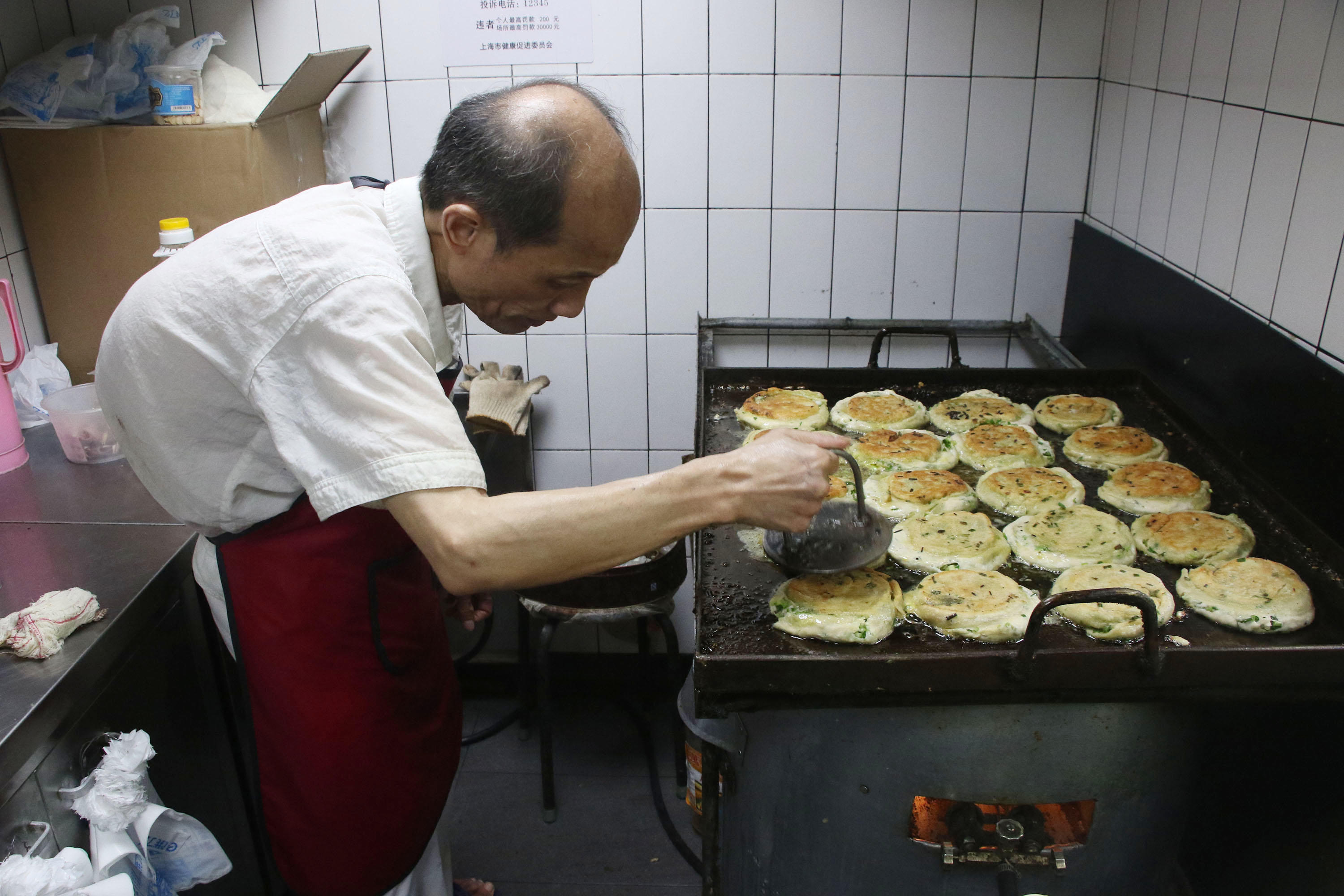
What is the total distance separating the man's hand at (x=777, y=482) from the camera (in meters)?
1.22

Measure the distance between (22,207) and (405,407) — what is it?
1945 millimetres

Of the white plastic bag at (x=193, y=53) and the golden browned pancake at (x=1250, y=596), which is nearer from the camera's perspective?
the golden browned pancake at (x=1250, y=596)

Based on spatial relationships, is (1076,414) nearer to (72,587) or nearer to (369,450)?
(369,450)

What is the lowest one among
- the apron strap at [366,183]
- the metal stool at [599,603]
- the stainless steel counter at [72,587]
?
the metal stool at [599,603]

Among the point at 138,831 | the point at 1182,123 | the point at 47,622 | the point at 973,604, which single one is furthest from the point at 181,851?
the point at 1182,123

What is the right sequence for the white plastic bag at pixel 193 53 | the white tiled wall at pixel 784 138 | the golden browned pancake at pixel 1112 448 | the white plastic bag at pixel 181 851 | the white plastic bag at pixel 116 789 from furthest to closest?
the white tiled wall at pixel 784 138 < the white plastic bag at pixel 193 53 < the golden browned pancake at pixel 1112 448 < the white plastic bag at pixel 181 851 < the white plastic bag at pixel 116 789

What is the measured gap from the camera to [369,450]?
112 centimetres

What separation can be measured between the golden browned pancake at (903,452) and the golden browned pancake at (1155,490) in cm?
32

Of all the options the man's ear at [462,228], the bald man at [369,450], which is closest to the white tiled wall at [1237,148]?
the bald man at [369,450]

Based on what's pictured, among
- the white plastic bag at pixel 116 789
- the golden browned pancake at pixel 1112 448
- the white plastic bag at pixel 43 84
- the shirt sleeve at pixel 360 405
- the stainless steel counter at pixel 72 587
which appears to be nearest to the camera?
the shirt sleeve at pixel 360 405

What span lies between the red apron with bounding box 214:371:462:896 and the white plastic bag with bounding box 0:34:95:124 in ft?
4.74

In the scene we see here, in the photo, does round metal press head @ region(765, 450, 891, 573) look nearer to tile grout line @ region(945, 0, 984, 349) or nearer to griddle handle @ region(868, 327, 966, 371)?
griddle handle @ region(868, 327, 966, 371)

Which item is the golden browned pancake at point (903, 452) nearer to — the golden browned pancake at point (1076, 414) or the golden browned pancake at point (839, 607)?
the golden browned pancake at point (1076, 414)

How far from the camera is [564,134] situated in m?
1.25
